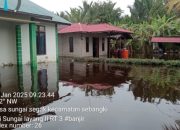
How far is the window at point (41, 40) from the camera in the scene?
18.2m

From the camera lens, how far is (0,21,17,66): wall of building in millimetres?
15688

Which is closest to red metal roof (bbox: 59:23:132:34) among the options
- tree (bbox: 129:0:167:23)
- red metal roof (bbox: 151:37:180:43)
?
red metal roof (bbox: 151:37:180:43)

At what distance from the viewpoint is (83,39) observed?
2617 cm

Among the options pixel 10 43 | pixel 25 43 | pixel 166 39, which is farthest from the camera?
pixel 166 39

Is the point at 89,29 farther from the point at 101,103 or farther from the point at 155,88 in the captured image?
the point at 101,103

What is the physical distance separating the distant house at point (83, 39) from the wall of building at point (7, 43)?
927 centimetres

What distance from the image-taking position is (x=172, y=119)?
21.4ft

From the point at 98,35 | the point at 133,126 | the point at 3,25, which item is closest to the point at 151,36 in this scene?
the point at 98,35

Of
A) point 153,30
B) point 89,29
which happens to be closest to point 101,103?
point 89,29

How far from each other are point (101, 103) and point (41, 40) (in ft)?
37.5

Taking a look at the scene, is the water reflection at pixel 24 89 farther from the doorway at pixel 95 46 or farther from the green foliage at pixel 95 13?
the green foliage at pixel 95 13

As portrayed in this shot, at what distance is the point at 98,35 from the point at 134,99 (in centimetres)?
2006

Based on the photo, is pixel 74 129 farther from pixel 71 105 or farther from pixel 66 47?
pixel 66 47

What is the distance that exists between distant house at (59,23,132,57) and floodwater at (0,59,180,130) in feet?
44.3
